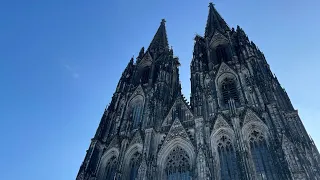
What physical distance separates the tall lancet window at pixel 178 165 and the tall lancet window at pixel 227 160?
7.62 ft

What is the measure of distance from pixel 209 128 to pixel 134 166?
633cm

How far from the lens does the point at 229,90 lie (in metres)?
25.3

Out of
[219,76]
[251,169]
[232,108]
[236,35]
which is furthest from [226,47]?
[251,169]

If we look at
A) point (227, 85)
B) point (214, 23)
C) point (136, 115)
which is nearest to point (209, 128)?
point (227, 85)

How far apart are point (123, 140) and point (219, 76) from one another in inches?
411

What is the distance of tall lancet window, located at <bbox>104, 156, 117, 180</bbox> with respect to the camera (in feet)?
73.2

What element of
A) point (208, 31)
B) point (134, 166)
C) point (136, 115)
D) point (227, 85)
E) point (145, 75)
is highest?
point (208, 31)

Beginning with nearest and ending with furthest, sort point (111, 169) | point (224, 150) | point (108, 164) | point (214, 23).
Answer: point (224, 150) → point (111, 169) → point (108, 164) → point (214, 23)

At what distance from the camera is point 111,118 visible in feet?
89.7

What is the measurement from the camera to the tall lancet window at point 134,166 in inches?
851

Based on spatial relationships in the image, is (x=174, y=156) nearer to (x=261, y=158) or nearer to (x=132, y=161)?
(x=132, y=161)

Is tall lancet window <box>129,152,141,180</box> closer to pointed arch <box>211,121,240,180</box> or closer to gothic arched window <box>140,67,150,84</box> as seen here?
pointed arch <box>211,121,240,180</box>

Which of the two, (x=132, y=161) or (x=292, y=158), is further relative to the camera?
(x=132, y=161)

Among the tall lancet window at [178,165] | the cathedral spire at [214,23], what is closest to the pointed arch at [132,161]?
the tall lancet window at [178,165]
